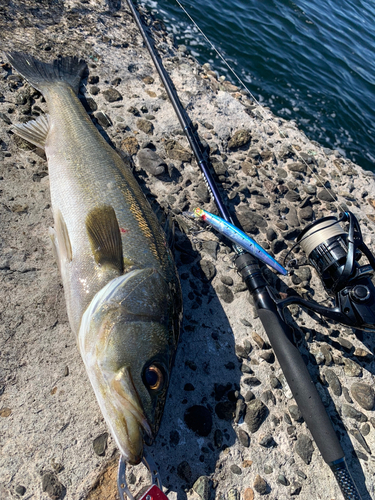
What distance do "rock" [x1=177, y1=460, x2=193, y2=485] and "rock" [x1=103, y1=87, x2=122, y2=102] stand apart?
14.4ft

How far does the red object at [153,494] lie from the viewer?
207cm

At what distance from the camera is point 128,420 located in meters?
2.07

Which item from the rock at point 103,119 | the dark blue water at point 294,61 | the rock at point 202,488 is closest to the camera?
the rock at point 202,488

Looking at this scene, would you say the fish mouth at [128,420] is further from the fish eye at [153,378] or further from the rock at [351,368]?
the rock at [351,368]

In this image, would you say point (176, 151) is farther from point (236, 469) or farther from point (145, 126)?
point (236, 469)

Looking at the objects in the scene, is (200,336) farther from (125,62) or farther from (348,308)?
(125,62)

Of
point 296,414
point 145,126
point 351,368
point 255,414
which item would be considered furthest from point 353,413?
point 145,126

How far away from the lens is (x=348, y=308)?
3037mm

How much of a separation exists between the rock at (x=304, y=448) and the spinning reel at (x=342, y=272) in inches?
43.0

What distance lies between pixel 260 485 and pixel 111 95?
15.8ft

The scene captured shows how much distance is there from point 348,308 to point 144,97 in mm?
3979

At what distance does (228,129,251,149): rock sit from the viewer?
15.8 ft

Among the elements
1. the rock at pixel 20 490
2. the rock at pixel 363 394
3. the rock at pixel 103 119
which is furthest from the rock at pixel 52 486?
the rock at pixel 103 119


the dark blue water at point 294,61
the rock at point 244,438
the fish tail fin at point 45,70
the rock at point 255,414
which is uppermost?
the dark blue water at point 294,61
